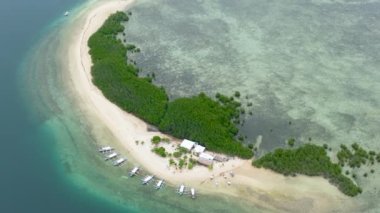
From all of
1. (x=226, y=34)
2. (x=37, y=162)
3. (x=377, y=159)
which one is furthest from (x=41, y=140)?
(x=377, y=159)

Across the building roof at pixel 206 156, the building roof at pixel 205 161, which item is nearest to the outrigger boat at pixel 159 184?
the building roof at pixel 205 161

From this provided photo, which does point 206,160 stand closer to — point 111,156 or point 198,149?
point 198,149

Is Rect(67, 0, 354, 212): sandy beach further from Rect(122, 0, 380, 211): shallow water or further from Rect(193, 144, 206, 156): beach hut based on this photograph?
Rect(122, 0, 380, 211): shallow water

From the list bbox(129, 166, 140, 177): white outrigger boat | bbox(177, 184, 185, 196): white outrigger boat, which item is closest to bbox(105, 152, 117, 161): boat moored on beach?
bbox(129, 166, 140, 177): white outrigger boat

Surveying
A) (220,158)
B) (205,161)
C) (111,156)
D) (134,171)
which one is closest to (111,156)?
(111,156)

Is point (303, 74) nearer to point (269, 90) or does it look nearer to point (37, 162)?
point (269, 90)

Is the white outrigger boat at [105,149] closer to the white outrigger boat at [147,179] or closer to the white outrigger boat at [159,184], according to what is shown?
the white outrigger boat at [147,179]
